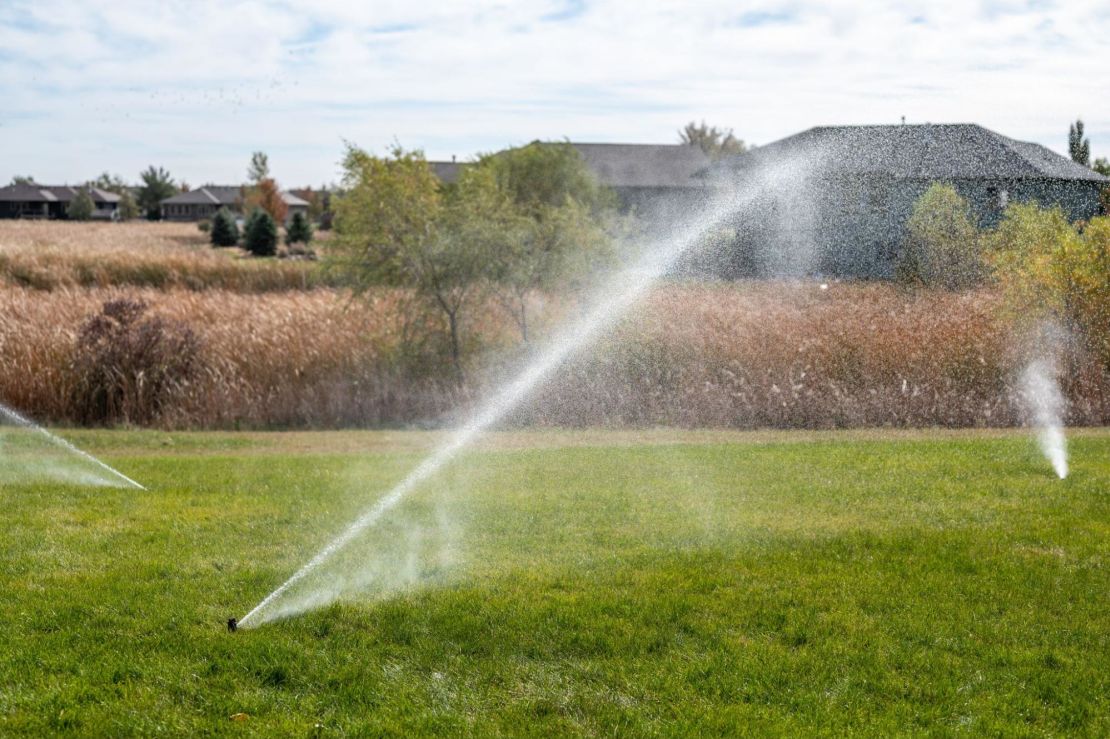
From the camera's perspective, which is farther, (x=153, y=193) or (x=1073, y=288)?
(x=153, y=193)

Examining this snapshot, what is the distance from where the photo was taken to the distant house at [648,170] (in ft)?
178

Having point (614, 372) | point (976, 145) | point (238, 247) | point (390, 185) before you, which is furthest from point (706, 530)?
point (238, 247)

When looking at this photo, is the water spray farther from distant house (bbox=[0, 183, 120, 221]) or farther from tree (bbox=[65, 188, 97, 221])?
distant house (bbox=[0, 183, 120, 221])

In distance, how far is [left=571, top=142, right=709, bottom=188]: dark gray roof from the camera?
5516 centimetres

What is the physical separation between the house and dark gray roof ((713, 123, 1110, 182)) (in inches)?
1.8

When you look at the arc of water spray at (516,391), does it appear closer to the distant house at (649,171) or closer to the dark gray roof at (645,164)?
the distant house at (649,171)

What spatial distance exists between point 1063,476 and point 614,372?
6.59 metres

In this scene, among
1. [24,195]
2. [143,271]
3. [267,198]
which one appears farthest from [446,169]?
[24,195]

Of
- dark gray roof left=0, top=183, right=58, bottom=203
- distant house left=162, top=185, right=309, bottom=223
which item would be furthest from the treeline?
dark gray roof left=0, top=183, right=58, bottom=203

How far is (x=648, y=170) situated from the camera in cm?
5638

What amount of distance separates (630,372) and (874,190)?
92.4 feet

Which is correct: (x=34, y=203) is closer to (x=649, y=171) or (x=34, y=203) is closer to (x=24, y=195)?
(x=24, y=195)

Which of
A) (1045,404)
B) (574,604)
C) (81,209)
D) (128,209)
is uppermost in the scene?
(128,209)

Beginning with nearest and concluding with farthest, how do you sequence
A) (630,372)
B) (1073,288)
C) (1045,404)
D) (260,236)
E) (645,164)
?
(1045,404) → (630,372) → (1073,288) → (260,236) → (645,164)
